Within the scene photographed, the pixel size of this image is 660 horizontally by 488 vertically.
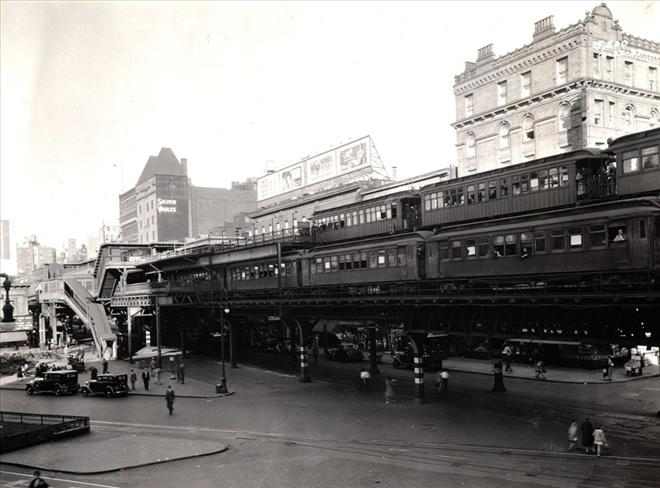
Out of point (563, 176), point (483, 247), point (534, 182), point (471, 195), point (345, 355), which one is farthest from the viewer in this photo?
point (345, 355)

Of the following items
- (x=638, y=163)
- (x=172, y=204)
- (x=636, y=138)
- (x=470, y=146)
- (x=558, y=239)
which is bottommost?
(x=558, y=239)

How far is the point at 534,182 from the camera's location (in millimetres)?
32875

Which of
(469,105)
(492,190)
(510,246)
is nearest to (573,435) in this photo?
(510,246)

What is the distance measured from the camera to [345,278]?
40062 mm

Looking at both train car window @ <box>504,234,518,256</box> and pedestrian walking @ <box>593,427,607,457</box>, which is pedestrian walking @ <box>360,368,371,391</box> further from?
pedestrian walking @ <box>593,427,607,457</box>

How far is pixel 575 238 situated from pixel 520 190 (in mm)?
8207

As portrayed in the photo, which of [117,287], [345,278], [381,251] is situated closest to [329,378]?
[345,278]

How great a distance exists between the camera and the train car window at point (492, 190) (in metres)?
35.3

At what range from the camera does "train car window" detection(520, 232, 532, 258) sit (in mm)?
28094

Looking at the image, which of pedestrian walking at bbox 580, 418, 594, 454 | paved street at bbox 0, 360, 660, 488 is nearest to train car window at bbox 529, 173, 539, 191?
paved street at bbox 0, 360, 660, 488

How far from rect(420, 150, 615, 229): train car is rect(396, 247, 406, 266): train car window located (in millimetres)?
4911

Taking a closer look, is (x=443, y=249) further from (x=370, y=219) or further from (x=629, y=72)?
(x=629, y=72)

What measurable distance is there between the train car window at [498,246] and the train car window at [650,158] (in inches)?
280

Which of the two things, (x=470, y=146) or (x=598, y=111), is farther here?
(x=470, y=146)
